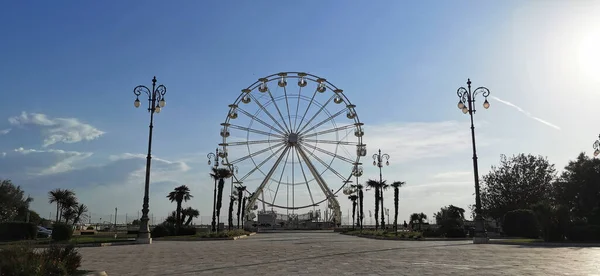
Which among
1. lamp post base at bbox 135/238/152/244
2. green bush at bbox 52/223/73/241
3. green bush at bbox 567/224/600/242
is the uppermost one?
green bush at bbox 567/224/600/242

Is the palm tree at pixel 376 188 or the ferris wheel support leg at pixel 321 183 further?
the palm tree at pixel 376 188

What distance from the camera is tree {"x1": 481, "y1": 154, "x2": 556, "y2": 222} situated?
185ft

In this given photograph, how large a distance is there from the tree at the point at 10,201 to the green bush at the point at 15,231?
109 ft

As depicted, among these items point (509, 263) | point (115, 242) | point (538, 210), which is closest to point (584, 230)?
point (538, 210)

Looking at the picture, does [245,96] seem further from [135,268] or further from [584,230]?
[135,268]

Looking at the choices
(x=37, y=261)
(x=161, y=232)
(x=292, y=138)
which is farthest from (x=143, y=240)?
(x=292, y=138)

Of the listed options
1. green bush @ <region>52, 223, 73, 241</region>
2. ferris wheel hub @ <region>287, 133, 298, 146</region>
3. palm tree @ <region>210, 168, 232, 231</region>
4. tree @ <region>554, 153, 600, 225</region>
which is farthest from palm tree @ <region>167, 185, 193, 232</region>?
tree @ <region>554, 153, 600, 225</region>

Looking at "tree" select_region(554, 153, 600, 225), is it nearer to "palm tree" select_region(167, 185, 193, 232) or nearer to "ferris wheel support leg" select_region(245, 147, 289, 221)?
"ferris wheel support leg" select_region(245, 147, 289, 221)

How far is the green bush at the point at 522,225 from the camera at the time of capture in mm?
35906

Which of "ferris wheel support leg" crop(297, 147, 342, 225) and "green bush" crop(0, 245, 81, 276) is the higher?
"ferris wheel support leg" crop(297, 147, 342, 225)

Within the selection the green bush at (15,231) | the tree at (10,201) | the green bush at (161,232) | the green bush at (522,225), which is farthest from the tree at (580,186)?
the tree at (10,201)

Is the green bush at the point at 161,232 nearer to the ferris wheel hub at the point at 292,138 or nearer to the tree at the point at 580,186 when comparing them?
the ferris wheel hub at the point at 292,138

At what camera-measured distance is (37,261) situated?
10.4 meters

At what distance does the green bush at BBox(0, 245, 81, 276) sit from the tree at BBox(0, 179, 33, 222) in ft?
200
